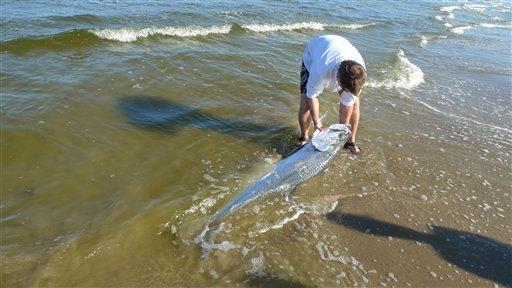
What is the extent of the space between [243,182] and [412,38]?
12.5m

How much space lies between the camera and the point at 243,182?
225 inches

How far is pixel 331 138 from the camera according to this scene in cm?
505

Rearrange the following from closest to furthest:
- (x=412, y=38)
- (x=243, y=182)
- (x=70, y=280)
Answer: (x=70, y=280)
(x=243, y=182)
(x=412, y=38)

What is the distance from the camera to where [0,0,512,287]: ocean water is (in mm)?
4465

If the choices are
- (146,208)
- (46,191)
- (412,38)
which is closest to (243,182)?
(146,208)

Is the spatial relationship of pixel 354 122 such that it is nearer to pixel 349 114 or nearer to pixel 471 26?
pixel 349 114

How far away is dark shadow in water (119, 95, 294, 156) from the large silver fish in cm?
151

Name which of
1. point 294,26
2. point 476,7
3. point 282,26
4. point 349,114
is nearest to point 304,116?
point 349,114

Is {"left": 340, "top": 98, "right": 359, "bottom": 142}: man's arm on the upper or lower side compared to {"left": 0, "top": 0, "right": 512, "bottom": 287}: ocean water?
upper

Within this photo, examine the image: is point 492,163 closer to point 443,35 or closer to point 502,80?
point 502,80

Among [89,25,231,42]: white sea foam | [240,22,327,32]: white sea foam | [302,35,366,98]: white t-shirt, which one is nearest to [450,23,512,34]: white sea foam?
[240,22,327,32]: white sea foam

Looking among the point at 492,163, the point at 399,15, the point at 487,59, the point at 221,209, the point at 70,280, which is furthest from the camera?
the point at 399,15

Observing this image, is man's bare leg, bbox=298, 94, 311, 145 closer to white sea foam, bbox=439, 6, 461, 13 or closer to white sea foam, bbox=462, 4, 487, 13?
white sea foam, bbox=439, 6, 461, 13

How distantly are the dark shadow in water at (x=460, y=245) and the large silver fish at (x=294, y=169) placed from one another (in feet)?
2.26
